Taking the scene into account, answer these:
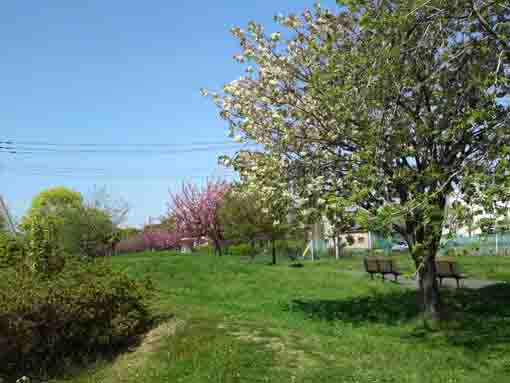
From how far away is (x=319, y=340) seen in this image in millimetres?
7742

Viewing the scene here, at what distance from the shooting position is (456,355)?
24.7 ft

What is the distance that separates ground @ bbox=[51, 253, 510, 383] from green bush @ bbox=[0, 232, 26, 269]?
3.09 meters

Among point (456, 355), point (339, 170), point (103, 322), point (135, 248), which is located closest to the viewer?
point (456, 355)

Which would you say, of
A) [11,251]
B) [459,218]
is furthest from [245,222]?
[459,218]

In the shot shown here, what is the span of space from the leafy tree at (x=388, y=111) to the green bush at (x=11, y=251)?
5.04 m

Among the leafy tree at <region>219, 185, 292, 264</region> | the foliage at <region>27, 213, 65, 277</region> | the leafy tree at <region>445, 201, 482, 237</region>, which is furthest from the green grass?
the foliage at <region>27, 213, 65, 277</region>

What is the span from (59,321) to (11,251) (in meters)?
4.59

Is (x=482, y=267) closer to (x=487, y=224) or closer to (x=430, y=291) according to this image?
(x=430, y=291)

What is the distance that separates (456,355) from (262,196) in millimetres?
4872

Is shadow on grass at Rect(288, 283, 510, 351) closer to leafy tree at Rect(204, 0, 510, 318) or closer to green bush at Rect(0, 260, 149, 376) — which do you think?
leafy tree at Rect(204, 0, 510, 318)

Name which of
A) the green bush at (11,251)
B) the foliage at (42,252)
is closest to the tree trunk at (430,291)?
the foliage at (42,252)

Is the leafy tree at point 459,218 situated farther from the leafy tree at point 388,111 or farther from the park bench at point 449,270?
the park bench at point 449,270

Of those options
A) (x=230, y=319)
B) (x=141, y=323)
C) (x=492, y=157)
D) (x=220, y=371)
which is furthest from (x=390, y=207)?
(x=141, y=323)

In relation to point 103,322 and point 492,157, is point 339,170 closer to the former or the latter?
point 492,157
